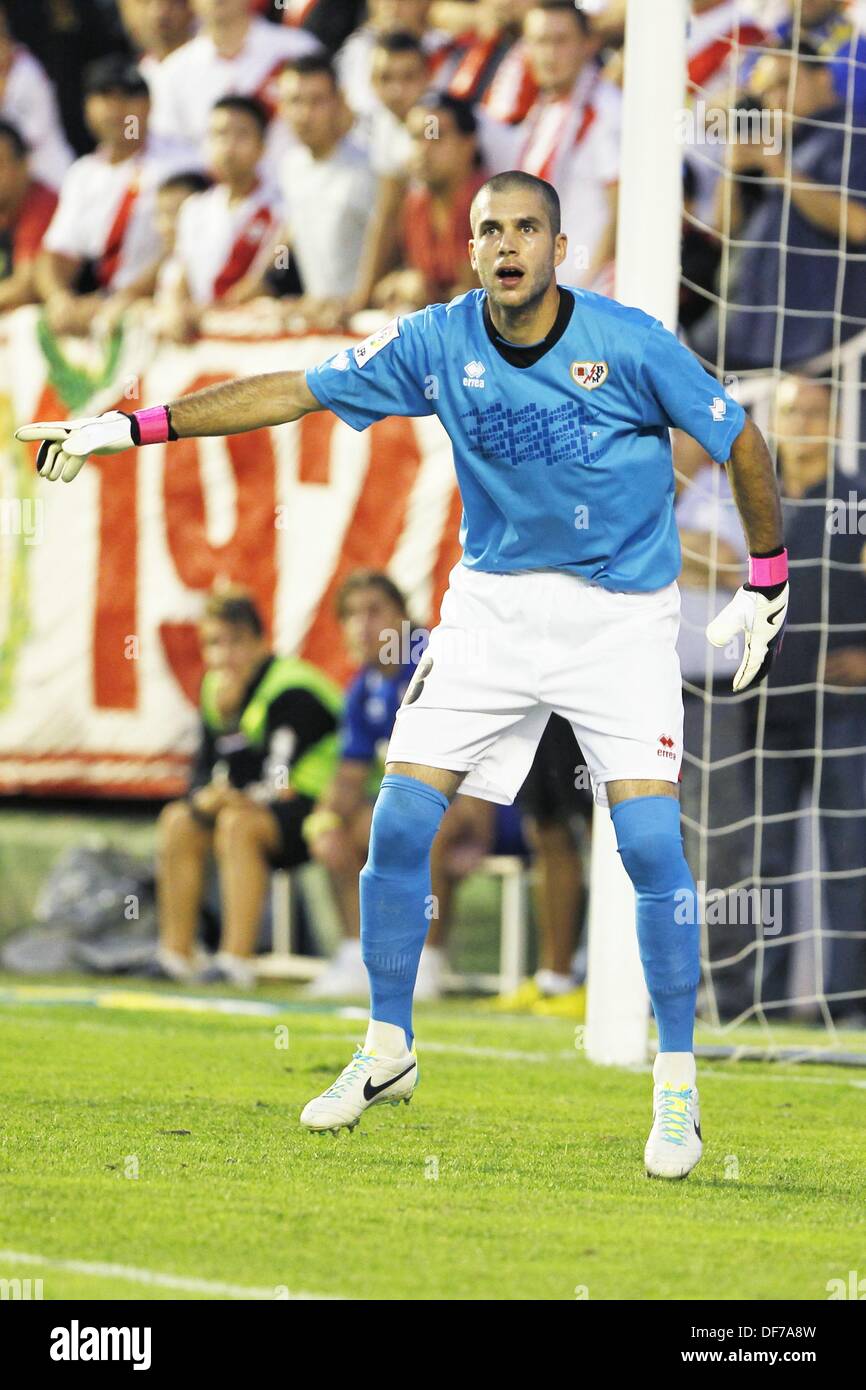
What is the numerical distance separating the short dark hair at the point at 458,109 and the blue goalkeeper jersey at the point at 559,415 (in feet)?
16.6

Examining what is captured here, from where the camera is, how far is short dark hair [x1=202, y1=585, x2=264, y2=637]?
10.7 m

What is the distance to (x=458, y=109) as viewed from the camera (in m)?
10.2

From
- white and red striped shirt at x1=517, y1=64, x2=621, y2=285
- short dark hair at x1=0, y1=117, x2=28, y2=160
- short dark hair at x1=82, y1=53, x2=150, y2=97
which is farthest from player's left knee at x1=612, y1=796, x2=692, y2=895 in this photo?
short dark hair at x1=0, y1=117, x2=28, y2=160

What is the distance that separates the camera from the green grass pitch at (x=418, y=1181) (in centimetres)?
399

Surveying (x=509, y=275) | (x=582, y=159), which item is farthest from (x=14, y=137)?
(x=509, y=275)

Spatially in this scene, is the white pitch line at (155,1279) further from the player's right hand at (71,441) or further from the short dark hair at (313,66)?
the short dark hair at (313,66)

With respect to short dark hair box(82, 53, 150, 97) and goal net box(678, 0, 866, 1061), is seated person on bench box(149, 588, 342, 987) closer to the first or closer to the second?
goal net box(678, 0, 866, 1061)

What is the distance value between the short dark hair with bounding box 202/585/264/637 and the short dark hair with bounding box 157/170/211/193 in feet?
7.90

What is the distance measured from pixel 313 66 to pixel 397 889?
6.52m

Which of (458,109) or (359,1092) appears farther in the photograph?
(458,109)

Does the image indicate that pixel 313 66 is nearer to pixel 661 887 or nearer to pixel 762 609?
pixel 762 609
